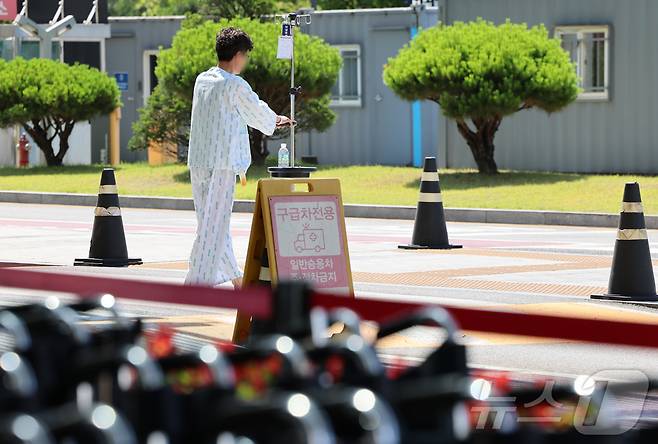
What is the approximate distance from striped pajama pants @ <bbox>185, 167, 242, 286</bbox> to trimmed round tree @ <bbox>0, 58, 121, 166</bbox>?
21.7 meters

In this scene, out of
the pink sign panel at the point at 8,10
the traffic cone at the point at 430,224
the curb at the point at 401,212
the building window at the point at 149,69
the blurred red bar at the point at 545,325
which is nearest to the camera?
the blurred red bar at the point at 545,325

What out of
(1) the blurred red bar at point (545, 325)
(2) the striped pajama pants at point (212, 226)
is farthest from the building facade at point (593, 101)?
(1) the blurred red bar at point (545, 325)

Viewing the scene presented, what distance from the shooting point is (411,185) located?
91.0 ft

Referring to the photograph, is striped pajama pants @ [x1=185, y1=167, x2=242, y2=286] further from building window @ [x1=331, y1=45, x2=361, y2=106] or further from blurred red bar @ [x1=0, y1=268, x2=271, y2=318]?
building window @ [x1=331, y1=45, x2=361, y2=106]

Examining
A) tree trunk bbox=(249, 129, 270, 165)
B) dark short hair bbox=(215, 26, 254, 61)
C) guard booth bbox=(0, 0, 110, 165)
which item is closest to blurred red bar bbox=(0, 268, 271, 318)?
dark short hair bbox=(215, 26, 254, 61)

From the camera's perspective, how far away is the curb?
2200cm

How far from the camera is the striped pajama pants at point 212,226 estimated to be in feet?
34.0

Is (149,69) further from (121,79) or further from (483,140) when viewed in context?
(483,140)

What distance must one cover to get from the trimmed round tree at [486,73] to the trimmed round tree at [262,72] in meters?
2.95

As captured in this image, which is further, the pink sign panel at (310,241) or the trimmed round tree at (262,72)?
the trimmed round tree at (262,72)

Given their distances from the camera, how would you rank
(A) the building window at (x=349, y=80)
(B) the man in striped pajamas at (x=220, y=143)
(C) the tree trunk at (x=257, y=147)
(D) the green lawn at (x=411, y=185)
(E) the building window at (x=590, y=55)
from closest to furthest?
(B) the man in striped pajamas at (x=220, y=143)
(D) the green lawn at (x=411, y=185)
(E) the building window at (x=590, y=55)
(C) the tree trunk at (x=257, y=147)
(A) the building window at (x=349, y=80)

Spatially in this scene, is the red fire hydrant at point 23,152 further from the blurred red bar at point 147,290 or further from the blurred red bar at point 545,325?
the blurred red bar at point 545,325

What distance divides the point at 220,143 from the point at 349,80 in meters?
26.5

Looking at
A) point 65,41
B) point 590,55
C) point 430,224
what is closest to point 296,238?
point 430,224
